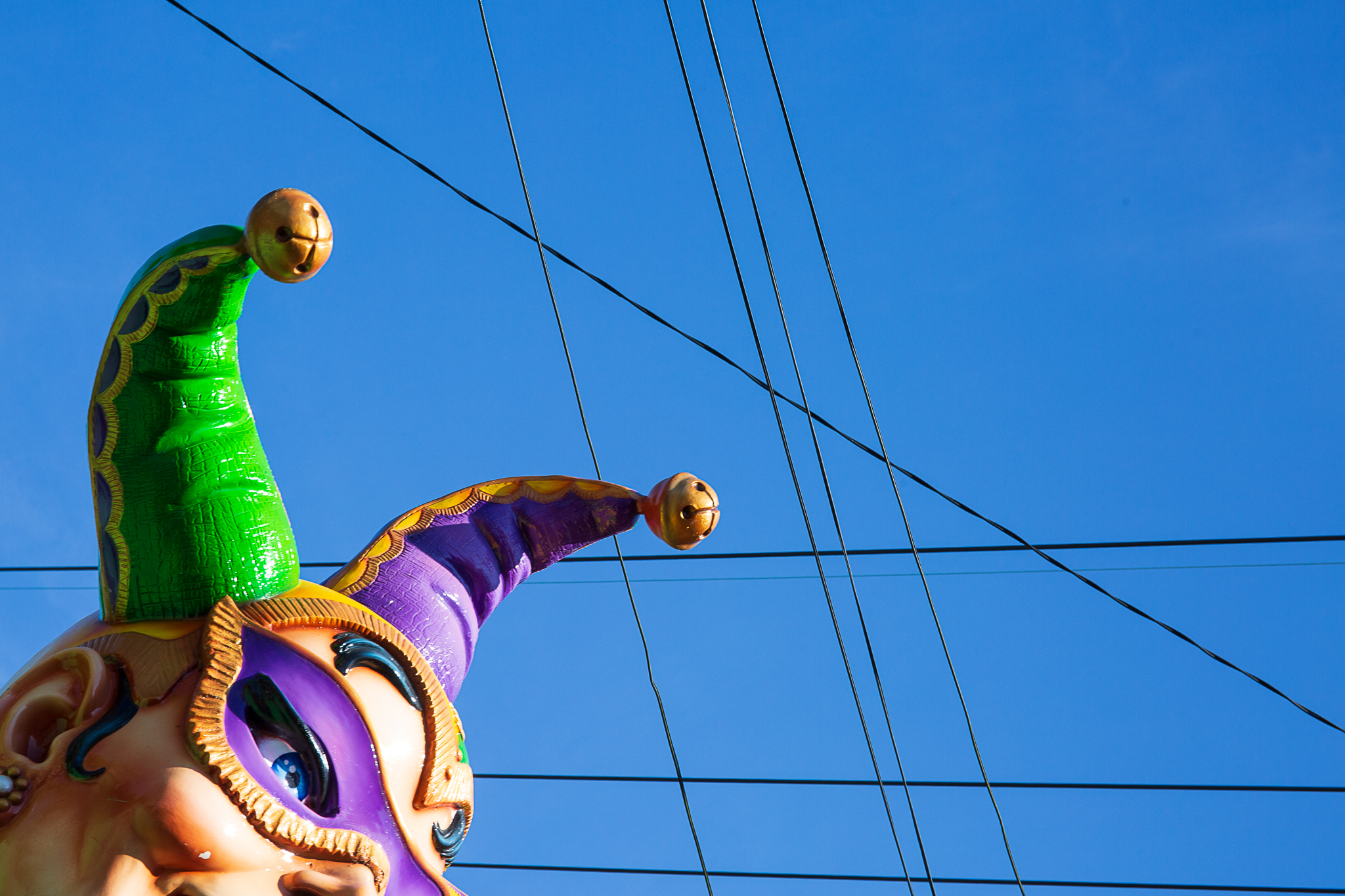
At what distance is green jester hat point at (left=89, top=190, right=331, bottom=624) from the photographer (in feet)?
7.00

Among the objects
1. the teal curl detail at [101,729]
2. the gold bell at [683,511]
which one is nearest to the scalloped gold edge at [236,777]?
the teal curl detail at [101,729]

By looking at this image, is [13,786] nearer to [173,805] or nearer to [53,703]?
[53,703]

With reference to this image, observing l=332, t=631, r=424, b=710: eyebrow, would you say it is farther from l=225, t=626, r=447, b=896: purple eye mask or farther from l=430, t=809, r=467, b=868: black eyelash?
l=430, t=809, r=467, b=868: black eyelash

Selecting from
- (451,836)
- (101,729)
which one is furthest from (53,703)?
(451,836)

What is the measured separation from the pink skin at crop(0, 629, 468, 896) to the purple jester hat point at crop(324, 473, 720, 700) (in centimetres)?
48

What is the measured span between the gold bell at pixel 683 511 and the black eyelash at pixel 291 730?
74 centimetres

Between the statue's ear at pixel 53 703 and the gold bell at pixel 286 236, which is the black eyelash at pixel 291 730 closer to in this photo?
the statue's ear at pixel 53 703

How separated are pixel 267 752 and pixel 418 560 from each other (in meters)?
0.57

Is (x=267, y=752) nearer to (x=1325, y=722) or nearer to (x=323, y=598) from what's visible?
(x=323, y=598)

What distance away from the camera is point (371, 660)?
2.33 meters

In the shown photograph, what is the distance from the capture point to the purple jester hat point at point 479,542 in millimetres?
2525

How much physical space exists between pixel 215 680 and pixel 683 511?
87cm

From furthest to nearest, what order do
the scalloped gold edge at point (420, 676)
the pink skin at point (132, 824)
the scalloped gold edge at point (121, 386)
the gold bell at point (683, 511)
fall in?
the gold bell at point (683, 511)
the scalloped gold edge at point (420, 676)
the scalloped gold edge at point (121, 386)
the pink skin at point (132, 824)

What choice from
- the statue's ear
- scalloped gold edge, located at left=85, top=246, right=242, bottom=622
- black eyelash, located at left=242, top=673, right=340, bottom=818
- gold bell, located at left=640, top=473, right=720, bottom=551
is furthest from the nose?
gold bell, located at left=640, top=473, right=720, bottom=551
